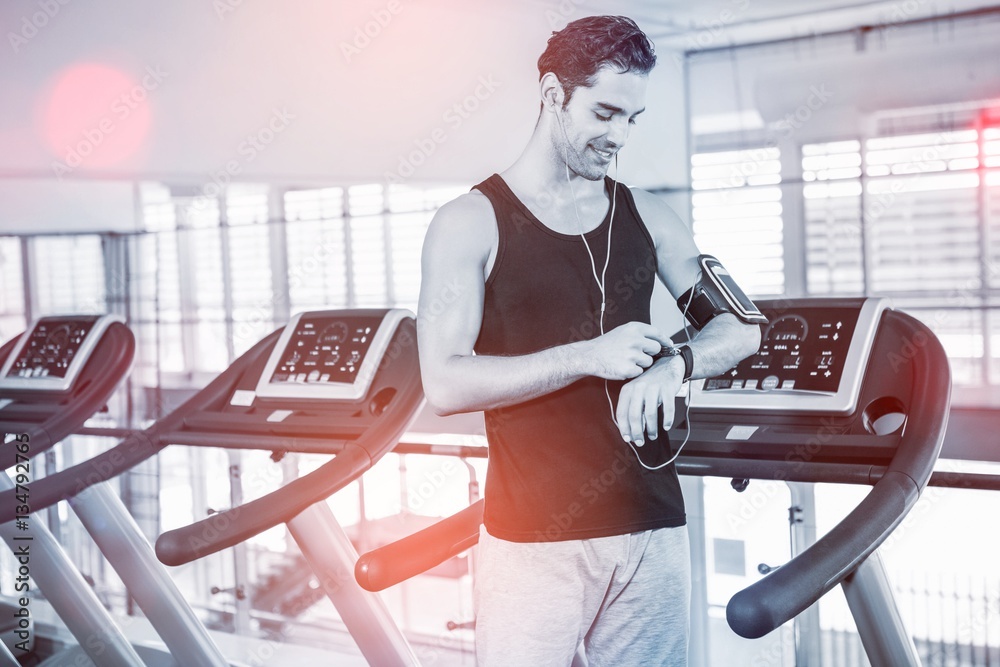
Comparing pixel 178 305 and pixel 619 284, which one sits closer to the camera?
pixel 619 284

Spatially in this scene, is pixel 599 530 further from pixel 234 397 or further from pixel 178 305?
pixel 178 305

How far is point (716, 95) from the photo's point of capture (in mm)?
9508

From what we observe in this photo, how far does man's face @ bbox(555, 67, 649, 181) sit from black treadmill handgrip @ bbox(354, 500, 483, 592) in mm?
583

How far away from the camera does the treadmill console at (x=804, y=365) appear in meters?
1.50

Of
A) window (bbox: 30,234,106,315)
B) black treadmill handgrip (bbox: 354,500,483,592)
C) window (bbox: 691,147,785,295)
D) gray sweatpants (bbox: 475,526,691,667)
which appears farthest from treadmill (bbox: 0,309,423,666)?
window (bbox: 691,147,785,295)

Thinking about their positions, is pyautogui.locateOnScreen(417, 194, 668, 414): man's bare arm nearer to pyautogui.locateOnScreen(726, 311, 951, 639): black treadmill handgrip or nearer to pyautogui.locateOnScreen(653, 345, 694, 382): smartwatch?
pyautogui.locateOnScreen(653, 345, 694, 382): smartwatch

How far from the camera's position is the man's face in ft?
3.75

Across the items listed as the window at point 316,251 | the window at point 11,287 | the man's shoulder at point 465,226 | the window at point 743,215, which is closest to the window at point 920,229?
the window at point 743,215

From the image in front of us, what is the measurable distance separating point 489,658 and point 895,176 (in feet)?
28.6

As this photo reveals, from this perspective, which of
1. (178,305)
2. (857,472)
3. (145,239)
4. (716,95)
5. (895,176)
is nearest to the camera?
(857,472)

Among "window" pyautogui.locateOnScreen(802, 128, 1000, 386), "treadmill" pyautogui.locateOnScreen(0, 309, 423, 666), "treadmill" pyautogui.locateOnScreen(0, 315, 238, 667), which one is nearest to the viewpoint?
"treadmill" pyautogui.locateOnScreen(0, 309, 423, 666)

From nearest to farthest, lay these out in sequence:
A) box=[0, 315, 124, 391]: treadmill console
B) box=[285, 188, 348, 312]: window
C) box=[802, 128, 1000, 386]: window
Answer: box=[0, 315, 124, 391]: treadmill console < box=[802, 128, 1000, 386]: window < box=[285, 188, 348, 312]: window

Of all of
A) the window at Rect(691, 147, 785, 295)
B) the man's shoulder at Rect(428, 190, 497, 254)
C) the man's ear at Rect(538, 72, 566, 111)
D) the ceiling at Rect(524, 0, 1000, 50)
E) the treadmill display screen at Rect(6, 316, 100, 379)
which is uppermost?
the ceiling at Rect(524, 0, 1000, 50)

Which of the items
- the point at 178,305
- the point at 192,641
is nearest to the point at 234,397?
the point at 192,641
